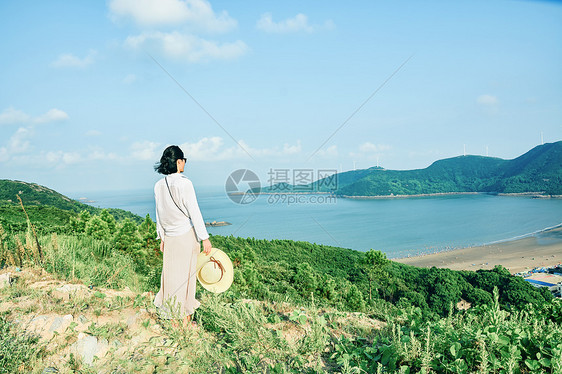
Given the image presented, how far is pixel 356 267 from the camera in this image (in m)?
29.2

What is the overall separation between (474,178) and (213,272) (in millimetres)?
193683

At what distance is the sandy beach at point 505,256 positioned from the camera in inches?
1584

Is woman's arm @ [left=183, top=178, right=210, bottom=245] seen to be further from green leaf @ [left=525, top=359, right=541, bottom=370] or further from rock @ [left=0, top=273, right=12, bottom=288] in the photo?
green leaf @ [left=525, top=359, right=541, bottom=370]

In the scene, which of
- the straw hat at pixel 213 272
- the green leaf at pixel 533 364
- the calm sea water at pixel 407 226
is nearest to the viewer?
the green leaf at pixel 533 364

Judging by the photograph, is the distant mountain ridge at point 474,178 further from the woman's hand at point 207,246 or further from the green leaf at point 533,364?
the green leaf at point 533,364

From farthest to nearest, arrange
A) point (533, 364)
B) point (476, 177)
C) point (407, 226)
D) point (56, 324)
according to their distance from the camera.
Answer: point (476, 177), point (407, 226), point (56, 324), point (533, 364)

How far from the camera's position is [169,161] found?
338cm

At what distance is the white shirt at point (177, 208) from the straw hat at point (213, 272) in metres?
0.44

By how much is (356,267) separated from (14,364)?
29.0 m

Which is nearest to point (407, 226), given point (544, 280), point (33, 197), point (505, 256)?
point (505, 256)

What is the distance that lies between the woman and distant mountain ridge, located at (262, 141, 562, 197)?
107841mm

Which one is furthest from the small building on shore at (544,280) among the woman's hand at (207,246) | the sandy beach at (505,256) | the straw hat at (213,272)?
the woman's hand at (207,246)

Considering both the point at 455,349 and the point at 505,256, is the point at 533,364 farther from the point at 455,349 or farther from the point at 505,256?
the point at 505,256

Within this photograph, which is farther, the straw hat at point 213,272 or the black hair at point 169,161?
the straw hat at point 213,272
